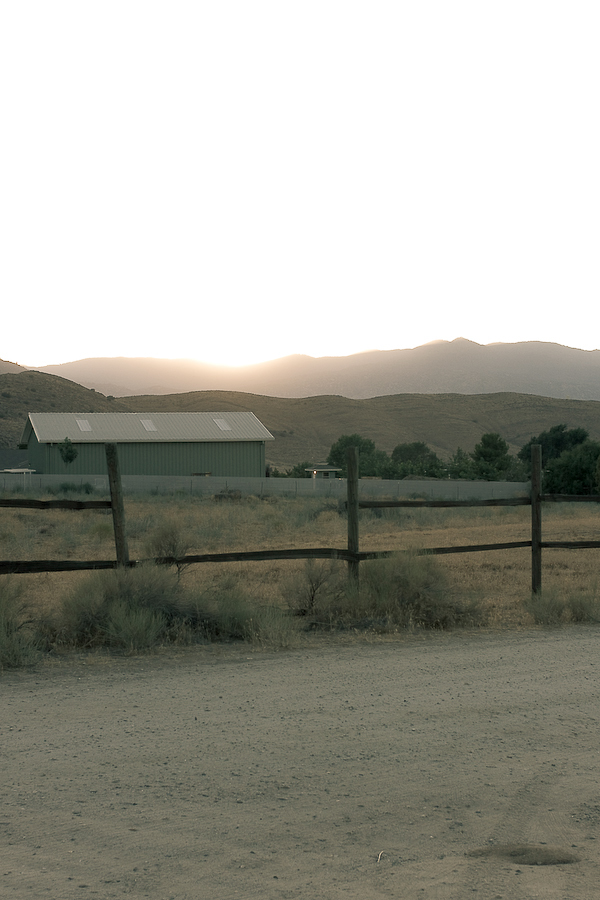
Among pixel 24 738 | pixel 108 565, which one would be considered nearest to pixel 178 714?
pixel 24 738

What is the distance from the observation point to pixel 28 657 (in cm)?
711

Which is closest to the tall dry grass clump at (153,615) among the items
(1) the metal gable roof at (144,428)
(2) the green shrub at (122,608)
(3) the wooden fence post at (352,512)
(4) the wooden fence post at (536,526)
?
(2) the green shrub at (122,608)

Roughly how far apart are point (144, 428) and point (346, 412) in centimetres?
7400

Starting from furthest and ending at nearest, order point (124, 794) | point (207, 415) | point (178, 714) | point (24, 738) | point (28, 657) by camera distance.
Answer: point (207, 415) → point (28, 657) → point (178, 714) → point (24, 738) → point (124, 794)

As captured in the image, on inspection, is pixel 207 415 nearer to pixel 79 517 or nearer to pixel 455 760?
pixel 79 517

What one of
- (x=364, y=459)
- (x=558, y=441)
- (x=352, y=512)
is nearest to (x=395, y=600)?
(x=352, y=512)

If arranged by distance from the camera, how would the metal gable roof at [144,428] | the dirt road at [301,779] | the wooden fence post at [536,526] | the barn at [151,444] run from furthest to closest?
1. the metal gable roof at [144,428]
2. the barn at [151,444]
3. the wooden fence post at [536,526]
4. the dirt road at [301,779]

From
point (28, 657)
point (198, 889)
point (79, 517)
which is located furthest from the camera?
point (79, 517)

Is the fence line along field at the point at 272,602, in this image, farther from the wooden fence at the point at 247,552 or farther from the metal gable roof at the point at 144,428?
the metal gable roof at the point at 144,428

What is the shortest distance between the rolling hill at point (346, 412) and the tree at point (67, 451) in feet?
133

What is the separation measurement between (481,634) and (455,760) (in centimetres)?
395

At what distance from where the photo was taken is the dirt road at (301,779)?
350 centimetres

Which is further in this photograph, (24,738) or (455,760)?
(24,738)

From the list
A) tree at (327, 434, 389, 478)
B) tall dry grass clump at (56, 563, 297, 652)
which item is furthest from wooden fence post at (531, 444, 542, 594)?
tree at (327, 434, 389, 478)
